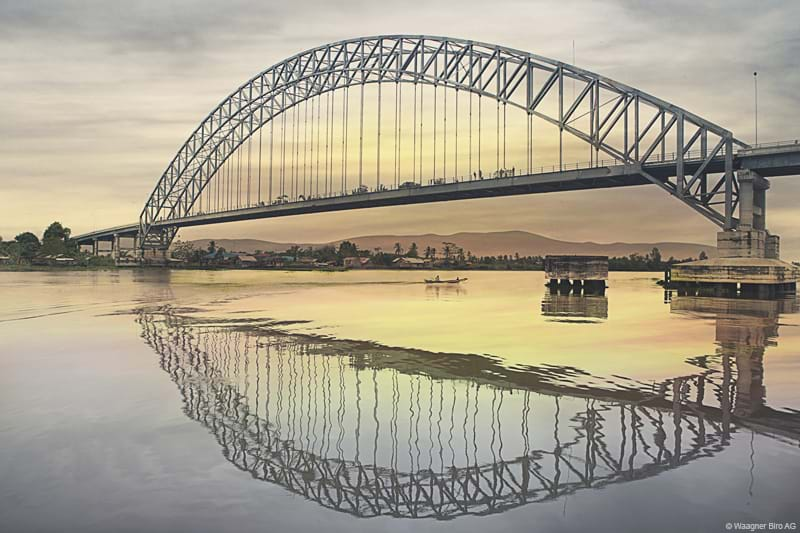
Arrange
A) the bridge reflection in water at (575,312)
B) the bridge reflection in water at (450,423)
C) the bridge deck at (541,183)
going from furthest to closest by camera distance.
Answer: the bridge deck at (541,183) < the bridge reflection in water at (575,312) < the bridge reflection in water at (450,423)

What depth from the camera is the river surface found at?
5234 millimetres

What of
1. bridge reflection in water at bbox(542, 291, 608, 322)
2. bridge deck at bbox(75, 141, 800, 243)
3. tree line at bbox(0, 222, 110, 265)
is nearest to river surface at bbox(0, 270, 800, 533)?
bridge reflection in water at bbox(542, 291, 608, 322)

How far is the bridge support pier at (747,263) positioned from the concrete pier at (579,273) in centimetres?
460

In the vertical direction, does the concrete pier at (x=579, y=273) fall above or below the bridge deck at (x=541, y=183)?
below

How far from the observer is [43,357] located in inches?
535

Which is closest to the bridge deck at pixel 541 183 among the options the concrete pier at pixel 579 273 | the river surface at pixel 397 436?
the concrete pier at pixel 579 273

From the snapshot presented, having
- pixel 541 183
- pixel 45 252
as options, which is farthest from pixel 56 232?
pixel 541 183

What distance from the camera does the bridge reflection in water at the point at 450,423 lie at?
587 centimetres

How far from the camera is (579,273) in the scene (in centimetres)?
4372

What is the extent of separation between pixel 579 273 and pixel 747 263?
1019cm

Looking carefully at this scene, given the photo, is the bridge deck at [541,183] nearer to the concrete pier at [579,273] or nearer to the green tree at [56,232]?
the concrete pier at [579,273]

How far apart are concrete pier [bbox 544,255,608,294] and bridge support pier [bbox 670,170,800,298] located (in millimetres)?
4595

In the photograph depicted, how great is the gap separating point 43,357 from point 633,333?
49.5 ft

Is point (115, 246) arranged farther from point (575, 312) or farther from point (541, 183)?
point (575, 312)
